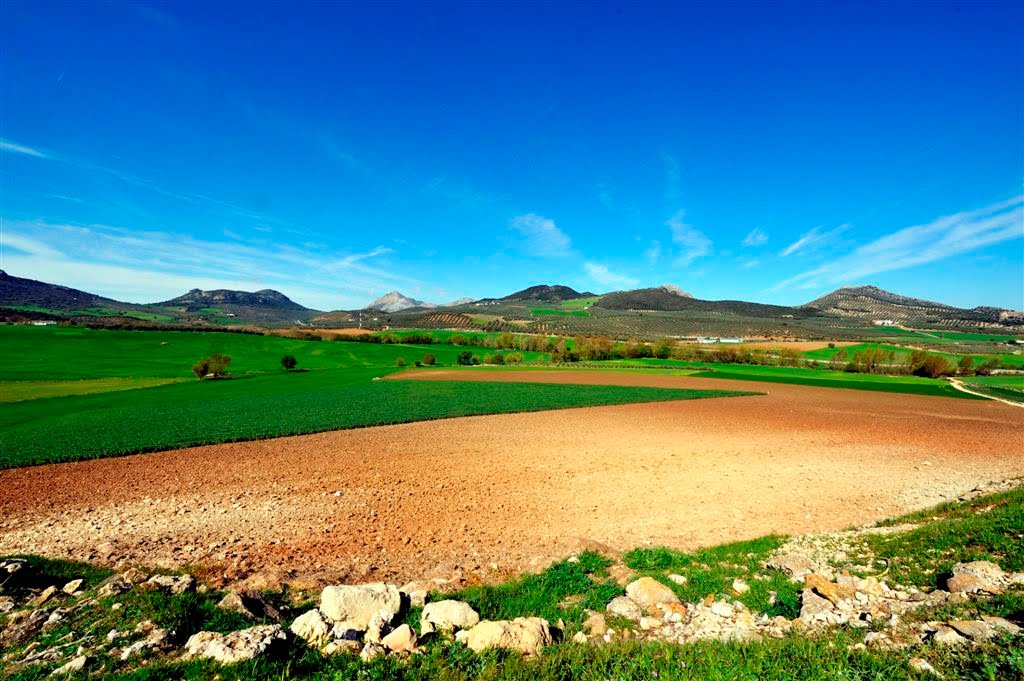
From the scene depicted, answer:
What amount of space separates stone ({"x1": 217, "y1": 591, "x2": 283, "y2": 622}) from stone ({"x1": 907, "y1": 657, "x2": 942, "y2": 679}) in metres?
10.3

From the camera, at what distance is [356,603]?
823 centimetres

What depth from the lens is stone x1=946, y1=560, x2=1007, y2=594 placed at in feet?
28.0

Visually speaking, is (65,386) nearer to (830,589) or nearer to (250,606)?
(250,606)

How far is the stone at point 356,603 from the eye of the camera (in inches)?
314

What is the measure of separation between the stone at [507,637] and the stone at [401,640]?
756mm

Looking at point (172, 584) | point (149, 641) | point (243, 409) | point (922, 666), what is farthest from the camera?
point (243, 409)

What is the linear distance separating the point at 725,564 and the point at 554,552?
4.41 m

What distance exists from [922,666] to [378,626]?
7.98 meters

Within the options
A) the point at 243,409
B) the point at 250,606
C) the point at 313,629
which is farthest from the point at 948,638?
the point at 243,409

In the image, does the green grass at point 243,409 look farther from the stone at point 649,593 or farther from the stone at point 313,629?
the stone at point 649,593

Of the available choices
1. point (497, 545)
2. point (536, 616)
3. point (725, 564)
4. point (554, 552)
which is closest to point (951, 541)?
point (725, 564)

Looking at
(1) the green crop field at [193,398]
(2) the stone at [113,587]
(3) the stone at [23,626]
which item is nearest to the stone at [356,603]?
(2) the stone at [113,587]

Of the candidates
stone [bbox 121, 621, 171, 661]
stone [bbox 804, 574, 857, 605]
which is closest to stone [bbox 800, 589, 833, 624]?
stone [bbox 804, 574, 857, 605]

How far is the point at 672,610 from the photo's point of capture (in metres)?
8.77
